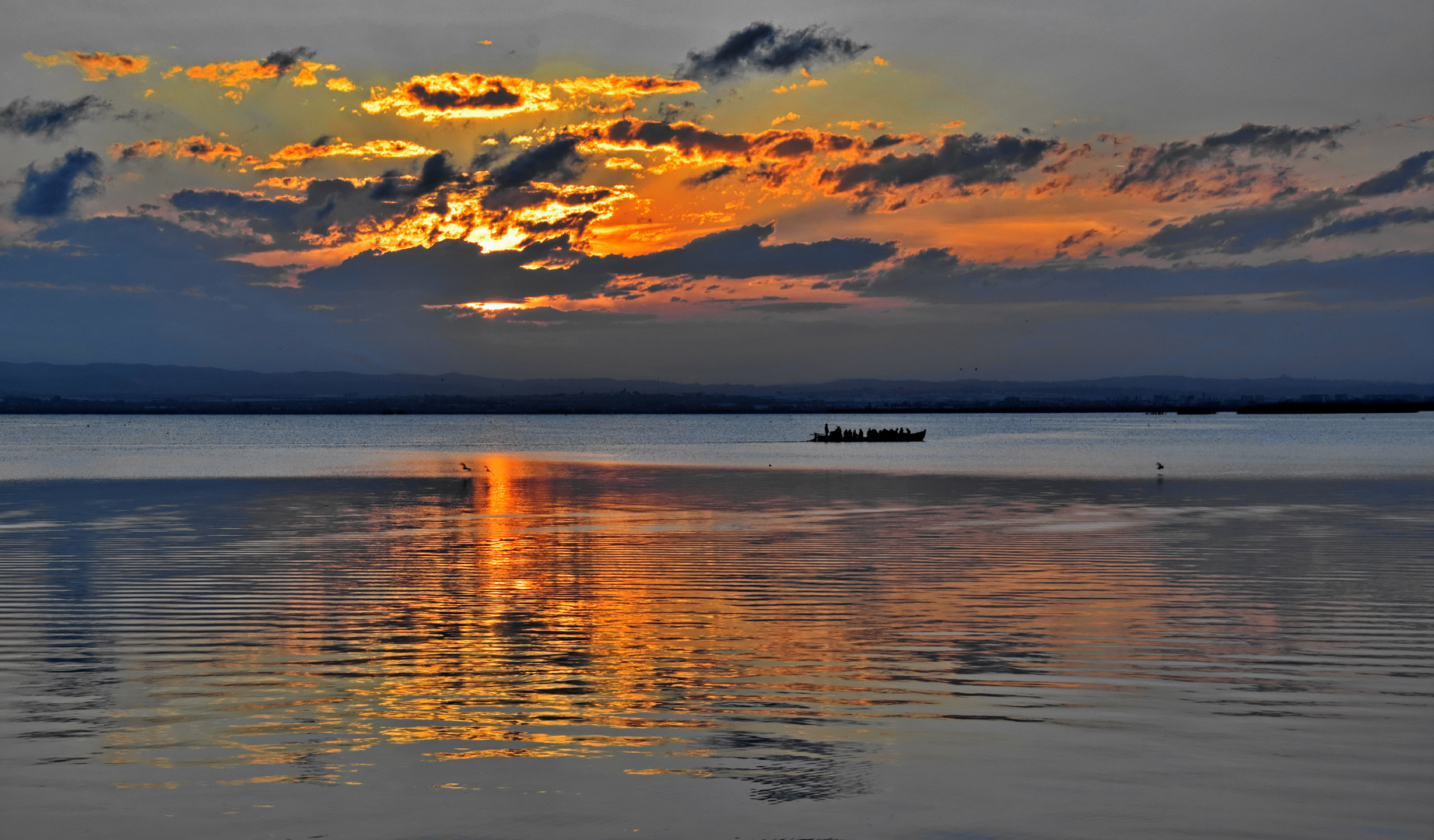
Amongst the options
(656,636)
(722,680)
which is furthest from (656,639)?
(722,680)

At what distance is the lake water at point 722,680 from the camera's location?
32.2ft

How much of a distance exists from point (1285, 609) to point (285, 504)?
120 ft

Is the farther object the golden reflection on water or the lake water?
the golden reflection on water

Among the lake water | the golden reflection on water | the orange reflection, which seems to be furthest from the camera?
the orange reflection

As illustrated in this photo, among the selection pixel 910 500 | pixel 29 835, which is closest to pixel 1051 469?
pixel 910 500

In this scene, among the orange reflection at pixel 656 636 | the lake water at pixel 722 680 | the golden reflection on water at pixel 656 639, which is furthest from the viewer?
the orange reflection at pixel 656 636

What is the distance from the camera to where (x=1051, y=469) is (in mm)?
71188

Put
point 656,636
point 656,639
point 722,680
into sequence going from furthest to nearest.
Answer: point 656,636 → point 656,639 → point 722,680

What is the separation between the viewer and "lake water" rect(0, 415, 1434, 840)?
9.83m

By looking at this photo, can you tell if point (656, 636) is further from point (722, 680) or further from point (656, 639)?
point (722, 680)

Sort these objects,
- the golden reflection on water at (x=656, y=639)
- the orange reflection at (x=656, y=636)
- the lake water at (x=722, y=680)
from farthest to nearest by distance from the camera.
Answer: the orange reflection at (x=656, y=636)
the golden reflection on water at (x=656, y=639)
the lake water at (x=722, y=680)

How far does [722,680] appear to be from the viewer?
14602 millimetres

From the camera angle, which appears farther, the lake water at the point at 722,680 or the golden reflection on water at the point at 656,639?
the golden reflection on water at the point at 656,639

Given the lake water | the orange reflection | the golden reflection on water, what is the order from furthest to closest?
the orange reflection
the golden reflection on water
the lake water
